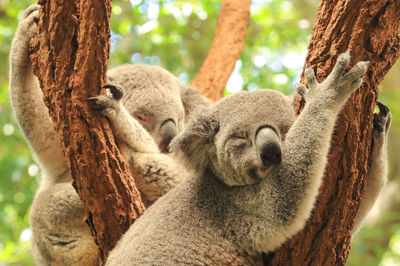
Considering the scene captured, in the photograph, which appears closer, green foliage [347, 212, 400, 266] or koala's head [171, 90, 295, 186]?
koala's head [171, 90, 295, 186]

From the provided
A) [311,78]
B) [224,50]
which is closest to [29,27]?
[311,78]

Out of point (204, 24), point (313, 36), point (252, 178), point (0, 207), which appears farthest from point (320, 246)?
point (204, 24)

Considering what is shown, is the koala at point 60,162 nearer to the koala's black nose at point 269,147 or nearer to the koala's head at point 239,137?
the koala's head at point 239,137

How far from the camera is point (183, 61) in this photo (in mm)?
7926

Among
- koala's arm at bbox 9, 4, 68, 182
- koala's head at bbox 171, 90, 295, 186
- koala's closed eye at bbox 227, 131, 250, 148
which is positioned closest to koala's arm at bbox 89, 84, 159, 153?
koala's head at bbox 171, 90, 295, 186

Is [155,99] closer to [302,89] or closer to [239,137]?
[239,137]

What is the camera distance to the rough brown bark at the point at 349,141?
202 cm

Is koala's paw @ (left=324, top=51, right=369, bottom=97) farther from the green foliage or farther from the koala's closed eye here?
the green foliage

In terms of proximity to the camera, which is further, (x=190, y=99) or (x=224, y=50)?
(x=224, y=50)

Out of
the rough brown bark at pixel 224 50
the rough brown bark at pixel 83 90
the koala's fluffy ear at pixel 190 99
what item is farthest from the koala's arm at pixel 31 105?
the rough brown bark at pixel 224 50

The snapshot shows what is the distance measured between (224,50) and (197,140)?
2834mm

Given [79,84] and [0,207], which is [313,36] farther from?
[0,207]

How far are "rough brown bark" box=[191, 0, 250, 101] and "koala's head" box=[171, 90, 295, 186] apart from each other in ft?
8.01

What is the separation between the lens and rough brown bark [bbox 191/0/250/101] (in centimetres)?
499
